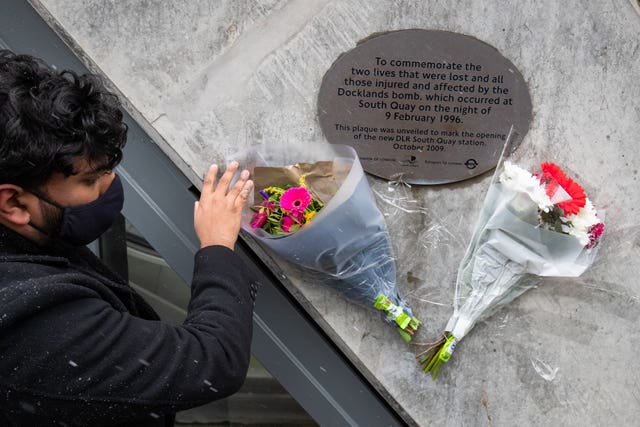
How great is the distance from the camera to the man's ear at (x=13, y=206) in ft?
4.66

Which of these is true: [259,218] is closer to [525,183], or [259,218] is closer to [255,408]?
[525,183]

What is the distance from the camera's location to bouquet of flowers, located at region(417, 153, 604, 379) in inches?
88.6

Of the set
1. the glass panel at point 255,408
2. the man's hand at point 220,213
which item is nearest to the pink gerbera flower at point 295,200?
the man's hand at point 220,213

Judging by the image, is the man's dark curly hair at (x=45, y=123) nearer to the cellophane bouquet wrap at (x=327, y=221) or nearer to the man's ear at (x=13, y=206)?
the man's ear at (x=13, y=206)

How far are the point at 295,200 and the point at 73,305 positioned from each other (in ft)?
3.00

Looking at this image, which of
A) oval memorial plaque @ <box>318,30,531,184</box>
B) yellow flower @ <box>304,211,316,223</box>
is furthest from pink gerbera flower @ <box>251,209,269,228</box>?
oval memorial plaque @ <box>318,30,531,184</box>

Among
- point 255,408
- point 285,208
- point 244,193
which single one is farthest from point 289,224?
point 255,408

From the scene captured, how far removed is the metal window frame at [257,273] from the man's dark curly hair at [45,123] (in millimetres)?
969

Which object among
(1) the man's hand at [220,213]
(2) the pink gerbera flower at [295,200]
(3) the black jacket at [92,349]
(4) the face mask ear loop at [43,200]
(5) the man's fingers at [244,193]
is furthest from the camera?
(2) the pink gerbera flower at [295,200]

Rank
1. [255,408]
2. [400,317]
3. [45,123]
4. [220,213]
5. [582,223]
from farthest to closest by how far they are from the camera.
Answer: [255,408] → [400,317] → [582,223] → [220,213] → [45,123]

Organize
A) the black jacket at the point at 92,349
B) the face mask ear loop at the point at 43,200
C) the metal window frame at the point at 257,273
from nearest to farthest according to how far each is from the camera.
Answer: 1. the black jacket at the point at 92,349
2. the face mask ear loop at the point at 43,200
3. the metal window frame at the point at 257,273

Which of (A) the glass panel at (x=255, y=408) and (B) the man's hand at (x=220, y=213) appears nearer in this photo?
(B) the man's hand at (x=220, y=213)

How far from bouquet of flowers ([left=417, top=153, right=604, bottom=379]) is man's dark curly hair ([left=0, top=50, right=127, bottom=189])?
4.68ft

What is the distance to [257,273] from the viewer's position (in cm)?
251
